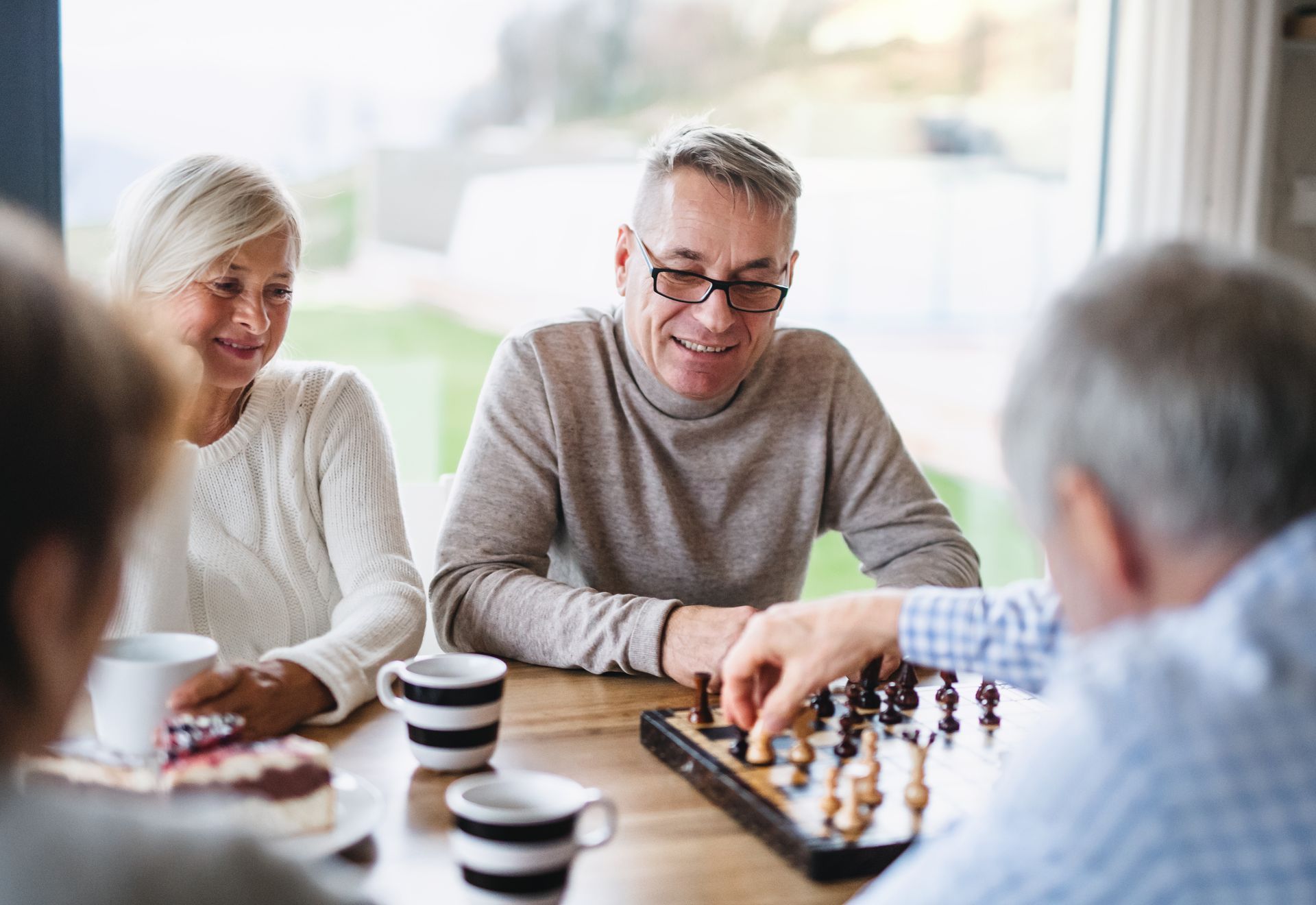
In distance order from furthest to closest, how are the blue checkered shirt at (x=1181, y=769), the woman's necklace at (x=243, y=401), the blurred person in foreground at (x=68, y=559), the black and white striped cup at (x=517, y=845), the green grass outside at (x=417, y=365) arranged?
the green grass outside at (x=417, y=365) < the woman's necklace at (x=243, y=401) < the black and white striped cup at (x=517, y=845) < the blue checkered shirt at (x=1181, y=769) < the blurred person in foreground at (x=68, y=559)

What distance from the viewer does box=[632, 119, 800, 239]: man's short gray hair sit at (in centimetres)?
205

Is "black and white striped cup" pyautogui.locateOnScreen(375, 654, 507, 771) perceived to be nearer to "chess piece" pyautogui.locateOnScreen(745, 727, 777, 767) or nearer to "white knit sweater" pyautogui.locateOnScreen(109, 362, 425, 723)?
"chess piece" pyautogui.locateOnScreen(745, 727, 777, 767)

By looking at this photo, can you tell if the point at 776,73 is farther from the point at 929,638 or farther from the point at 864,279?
the point at 929,638

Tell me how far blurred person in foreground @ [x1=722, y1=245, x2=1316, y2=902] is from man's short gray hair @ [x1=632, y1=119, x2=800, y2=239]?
47.5 inches

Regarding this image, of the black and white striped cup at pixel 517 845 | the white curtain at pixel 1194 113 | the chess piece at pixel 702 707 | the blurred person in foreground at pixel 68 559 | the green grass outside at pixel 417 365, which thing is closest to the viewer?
the blurred person in foreground at pixel 68 559

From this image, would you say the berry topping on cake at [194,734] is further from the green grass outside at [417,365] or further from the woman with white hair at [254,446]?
the green grass outside at [417,365]

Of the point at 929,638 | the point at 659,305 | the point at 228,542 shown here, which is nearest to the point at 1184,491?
the point at 929,638

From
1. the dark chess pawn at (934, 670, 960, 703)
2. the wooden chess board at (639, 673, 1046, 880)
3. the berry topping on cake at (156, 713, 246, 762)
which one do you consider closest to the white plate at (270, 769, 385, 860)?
the berry topping on cake at (156, 713, 246, 762)

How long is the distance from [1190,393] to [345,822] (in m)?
0.80

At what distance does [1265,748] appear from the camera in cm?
73

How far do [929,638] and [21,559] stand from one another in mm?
978

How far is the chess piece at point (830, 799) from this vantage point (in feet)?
3.86

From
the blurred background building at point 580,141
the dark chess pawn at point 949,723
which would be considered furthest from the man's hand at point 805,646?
the blurred background building at point 580,141

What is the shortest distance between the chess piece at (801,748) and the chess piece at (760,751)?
21mm
